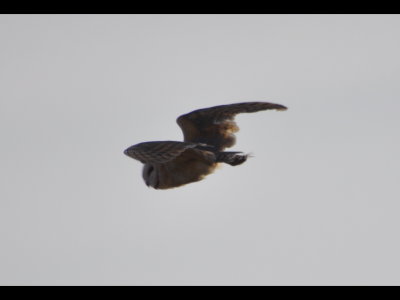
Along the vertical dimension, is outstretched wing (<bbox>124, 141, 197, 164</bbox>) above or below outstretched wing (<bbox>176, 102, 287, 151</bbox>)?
below

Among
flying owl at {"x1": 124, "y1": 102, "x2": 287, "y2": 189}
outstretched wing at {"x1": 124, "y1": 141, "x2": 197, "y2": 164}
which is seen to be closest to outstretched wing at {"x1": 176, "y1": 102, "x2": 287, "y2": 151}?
flying owl at {"x1": 124, "y1": 102, "x2": 287, "y2": 189}

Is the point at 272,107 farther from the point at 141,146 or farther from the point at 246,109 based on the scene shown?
the point at 141,146

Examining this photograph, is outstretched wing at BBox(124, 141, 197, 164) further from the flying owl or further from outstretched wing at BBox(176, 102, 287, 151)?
outstretched wing at BBox(176, 102, 287, 151)

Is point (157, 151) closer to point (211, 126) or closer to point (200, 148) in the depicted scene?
point (200, 148)

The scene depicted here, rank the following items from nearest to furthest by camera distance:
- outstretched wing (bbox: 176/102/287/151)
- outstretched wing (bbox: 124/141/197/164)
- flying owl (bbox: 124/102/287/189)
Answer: outstretched wing (bbox: 124/141/197/164) < flying owl (bbox: 124/102/287/189) < outstretched wing (bbox: 176/102/287/151)

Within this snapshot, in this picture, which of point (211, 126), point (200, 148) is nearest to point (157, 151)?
point (200, 148)

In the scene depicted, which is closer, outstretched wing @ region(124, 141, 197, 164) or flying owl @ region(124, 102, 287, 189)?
outstretched wing @ region(124, 141, 197, 164)

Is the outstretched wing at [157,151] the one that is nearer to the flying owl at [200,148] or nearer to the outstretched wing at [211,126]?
the flying owl at [200,148]

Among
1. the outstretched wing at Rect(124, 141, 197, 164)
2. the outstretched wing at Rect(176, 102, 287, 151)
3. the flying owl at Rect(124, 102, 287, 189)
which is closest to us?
the outstretched wing at Rect(124, 141, 197, 164)
